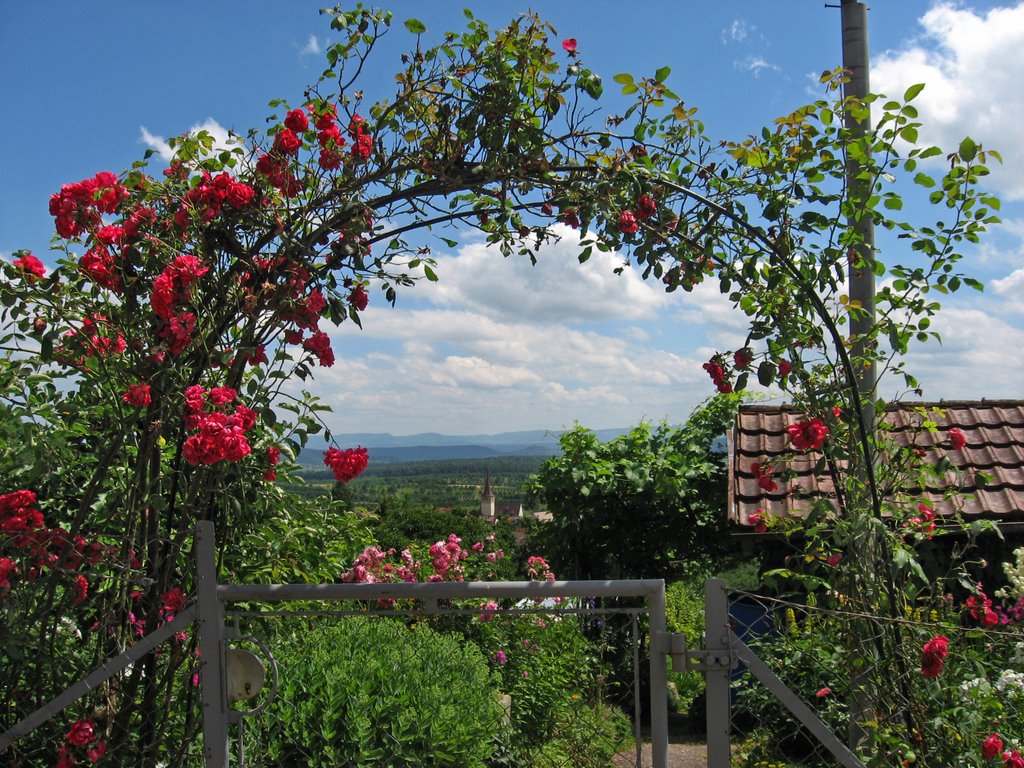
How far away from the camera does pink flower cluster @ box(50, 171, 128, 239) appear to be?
7.61 feet

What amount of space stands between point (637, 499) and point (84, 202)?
5.15 metres

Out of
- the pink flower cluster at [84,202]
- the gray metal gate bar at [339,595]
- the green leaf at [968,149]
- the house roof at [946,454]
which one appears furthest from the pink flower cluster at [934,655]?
the pink flower cluster at [84,202]

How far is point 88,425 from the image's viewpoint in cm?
256

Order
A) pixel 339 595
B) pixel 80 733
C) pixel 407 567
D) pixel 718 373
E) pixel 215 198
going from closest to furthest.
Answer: pixel 339 595 → pixel 80 733 → pixel 215 198 → pixel 718 373 → pixel 407 567

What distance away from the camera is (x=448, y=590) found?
1966 millimetres

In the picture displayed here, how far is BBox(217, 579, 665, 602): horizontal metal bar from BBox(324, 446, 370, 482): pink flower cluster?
44cm

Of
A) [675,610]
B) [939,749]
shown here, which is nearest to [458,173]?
[939,749]

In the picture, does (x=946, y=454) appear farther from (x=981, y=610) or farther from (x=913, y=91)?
(x=913, y=91)

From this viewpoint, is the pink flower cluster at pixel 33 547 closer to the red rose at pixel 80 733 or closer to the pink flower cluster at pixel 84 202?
the red rose at pixel 80 733

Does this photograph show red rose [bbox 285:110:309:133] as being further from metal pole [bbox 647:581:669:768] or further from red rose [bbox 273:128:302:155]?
metal pole [bbox 647:581:669:768]

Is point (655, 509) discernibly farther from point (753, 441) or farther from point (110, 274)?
point (110, 274)

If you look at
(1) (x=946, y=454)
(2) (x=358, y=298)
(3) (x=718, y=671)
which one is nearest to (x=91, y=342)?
(2) (x=358, y=298)

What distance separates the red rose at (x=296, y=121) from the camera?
2449mm

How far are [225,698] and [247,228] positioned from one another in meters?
1.32
